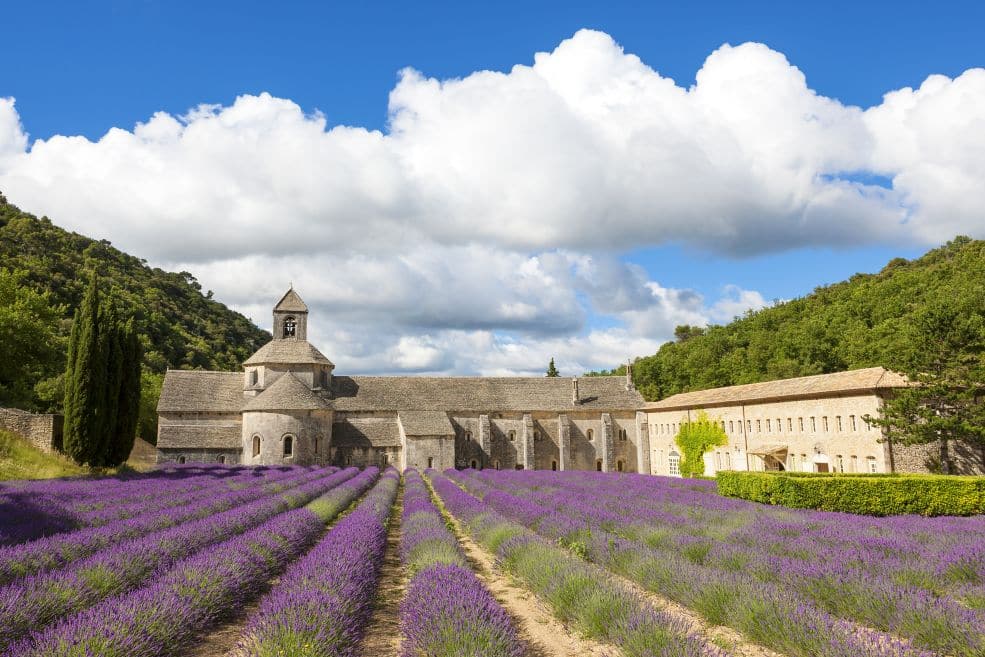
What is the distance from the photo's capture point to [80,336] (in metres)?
25.4

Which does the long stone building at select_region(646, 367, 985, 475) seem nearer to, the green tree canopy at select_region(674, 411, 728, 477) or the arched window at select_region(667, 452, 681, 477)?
the green tree canopy at select_region(674, 411, 728, 477)

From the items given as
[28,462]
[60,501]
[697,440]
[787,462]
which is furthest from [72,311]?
[787,462]

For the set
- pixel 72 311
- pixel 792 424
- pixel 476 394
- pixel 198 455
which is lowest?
pixel 198 455

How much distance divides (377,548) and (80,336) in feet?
69.9

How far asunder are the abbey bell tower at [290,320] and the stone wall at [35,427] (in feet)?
67.3

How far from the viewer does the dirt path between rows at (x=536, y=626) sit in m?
6.32

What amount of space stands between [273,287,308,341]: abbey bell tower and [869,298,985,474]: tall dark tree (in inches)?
1426

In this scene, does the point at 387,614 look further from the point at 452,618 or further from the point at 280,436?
the point at 280,436

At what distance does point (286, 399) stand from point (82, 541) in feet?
97.7

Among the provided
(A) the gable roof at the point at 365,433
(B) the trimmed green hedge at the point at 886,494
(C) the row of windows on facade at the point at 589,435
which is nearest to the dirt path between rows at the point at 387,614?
(B) the trimmed green hedge at the point at 886,494

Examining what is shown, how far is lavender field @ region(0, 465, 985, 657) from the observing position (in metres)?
5.43

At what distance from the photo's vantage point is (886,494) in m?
17.4

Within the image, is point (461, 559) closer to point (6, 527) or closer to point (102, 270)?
point (6, 527)

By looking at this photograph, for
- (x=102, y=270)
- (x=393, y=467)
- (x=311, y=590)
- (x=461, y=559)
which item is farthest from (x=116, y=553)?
(x=102, y=270)
